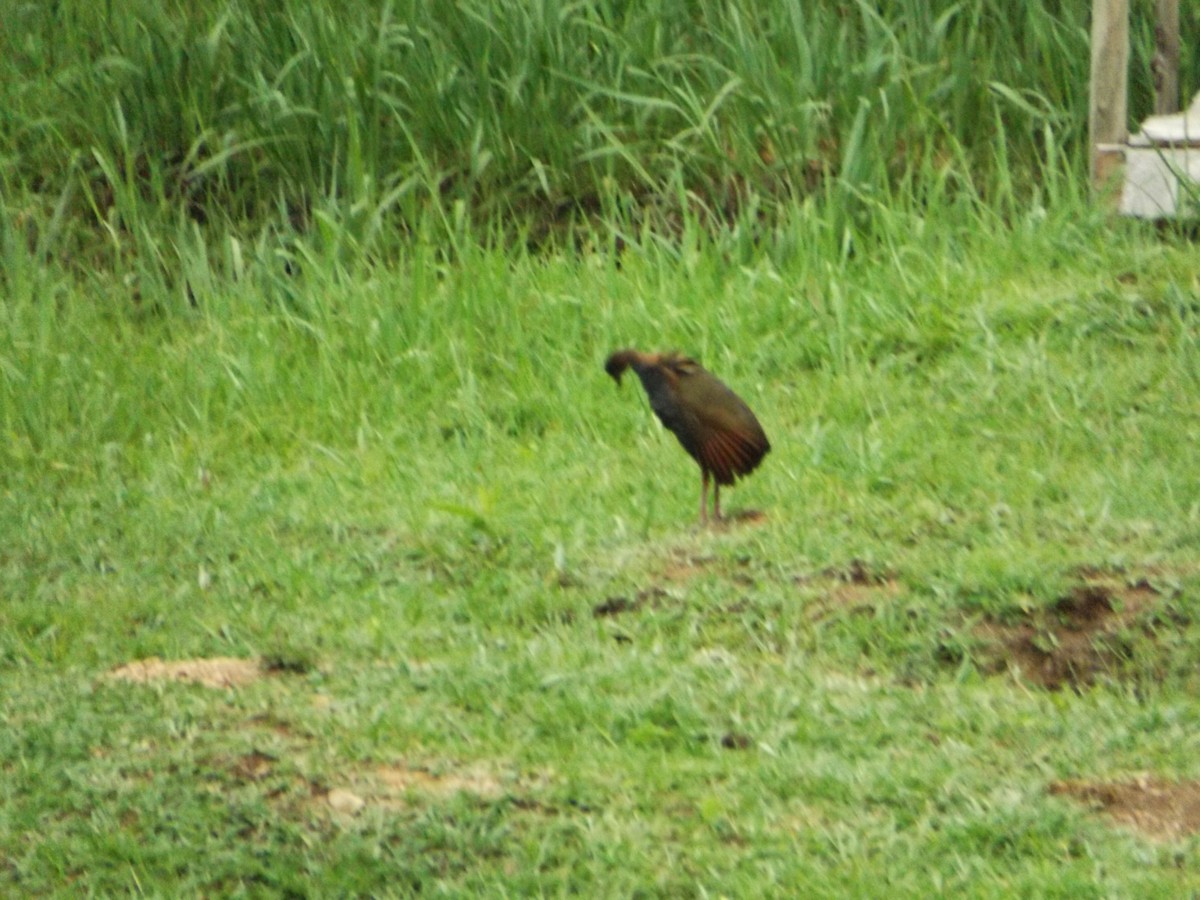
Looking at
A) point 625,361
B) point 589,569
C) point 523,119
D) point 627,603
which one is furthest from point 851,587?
point 523,119

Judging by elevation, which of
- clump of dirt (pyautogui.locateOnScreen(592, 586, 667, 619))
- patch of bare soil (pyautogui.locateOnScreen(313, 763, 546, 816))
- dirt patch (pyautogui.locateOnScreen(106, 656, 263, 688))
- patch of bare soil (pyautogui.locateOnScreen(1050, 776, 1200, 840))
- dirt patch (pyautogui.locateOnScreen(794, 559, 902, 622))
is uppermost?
patch of bare soil (pyautogui.locateOnScreen(313, 763, 546, 816))

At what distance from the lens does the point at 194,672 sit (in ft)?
16.1

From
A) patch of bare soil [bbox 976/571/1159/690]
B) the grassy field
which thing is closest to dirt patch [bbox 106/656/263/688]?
the grassy field

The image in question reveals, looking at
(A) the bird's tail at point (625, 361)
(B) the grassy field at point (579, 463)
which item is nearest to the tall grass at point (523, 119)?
(B) the grassy field at point (579, 463)

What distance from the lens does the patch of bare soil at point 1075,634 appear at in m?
4.71

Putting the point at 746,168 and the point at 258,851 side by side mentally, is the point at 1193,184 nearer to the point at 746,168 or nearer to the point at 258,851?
the point at 746,168

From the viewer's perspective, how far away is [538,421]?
680cm

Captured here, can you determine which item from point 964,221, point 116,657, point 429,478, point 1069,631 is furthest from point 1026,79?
point 116,657

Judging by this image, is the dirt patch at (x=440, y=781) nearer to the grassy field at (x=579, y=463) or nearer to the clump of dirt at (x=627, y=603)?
the grassy field at (x=579, y=463)

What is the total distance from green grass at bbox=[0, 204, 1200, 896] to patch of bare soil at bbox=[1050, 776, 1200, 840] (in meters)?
0.07

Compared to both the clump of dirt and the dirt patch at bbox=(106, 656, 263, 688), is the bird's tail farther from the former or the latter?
the dirt patch at bbox=(106, 656, 263, 688)

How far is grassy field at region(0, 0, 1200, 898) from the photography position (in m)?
4.00

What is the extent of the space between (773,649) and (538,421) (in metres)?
2.13

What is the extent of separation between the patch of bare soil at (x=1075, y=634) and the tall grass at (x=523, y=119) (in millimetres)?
2909
